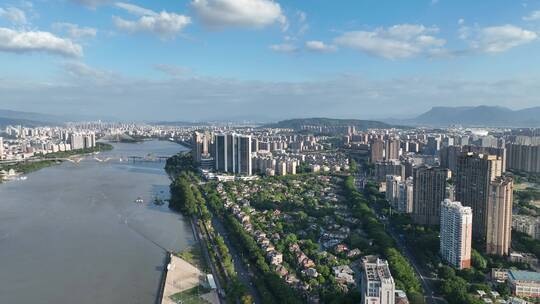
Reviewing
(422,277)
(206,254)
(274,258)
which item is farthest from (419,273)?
(206,254)

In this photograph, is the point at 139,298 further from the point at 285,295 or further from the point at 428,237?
the point at 428,237

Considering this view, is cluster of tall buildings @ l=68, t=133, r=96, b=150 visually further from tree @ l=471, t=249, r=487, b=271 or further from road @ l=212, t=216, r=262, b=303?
tree @ l=471, t=249, r=487, b=271

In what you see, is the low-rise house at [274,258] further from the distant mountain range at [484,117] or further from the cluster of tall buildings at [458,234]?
the distant mountain range at [484,117]

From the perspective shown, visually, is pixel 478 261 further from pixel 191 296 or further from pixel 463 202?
pixel 191 296

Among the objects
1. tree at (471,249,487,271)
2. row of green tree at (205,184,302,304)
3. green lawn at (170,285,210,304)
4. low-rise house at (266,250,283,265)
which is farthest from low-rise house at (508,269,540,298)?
green lawn at (170,285,210,304)

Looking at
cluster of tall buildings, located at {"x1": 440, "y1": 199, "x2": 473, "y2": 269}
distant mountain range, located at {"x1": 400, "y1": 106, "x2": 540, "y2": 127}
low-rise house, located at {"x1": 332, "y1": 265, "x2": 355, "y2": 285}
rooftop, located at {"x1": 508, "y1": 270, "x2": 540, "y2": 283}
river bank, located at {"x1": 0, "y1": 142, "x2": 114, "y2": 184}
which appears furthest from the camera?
distant mountain range, located at {"x1": 400, "y1": 106, "x2": 540, "y2": 127}

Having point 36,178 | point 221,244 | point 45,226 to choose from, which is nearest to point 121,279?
point 221,244

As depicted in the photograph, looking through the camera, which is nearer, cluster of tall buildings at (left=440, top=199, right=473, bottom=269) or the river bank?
cluster of tall buildings at (left=440, top=199, right=473, bottom=269)
